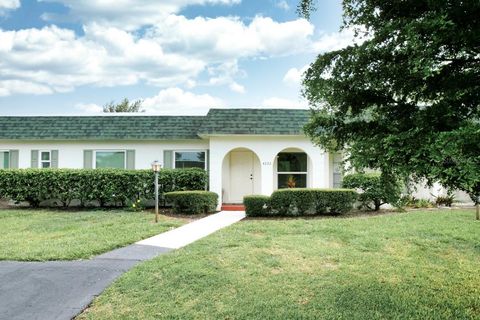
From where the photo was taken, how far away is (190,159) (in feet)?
58.8

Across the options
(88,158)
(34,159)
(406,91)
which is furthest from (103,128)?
(406,91)

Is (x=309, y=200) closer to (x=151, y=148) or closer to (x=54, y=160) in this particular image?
(x=151, y=148)

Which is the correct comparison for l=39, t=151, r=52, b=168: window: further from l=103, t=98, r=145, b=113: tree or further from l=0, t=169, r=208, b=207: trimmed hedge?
l=103, t=98, r=145, b=113: tree

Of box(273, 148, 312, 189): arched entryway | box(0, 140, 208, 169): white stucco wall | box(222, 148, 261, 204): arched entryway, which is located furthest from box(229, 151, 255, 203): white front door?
box(0, 140, 208, 169): white stucco wall

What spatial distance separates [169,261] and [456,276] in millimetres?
4954

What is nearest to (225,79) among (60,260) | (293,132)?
(293,132)

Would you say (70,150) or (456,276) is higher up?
(70,150)

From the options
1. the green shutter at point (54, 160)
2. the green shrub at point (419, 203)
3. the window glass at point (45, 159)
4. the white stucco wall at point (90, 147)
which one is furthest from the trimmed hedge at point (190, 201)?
the green shrub at point (419, 203)

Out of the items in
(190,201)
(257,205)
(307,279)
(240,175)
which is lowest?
(307,279)

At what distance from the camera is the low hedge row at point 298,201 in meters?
14.0

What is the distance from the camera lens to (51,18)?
1680 centimetres

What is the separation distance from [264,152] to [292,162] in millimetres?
1737

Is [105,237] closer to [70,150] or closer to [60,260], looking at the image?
[60,260]

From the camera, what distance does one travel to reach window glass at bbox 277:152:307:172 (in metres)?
17.5
